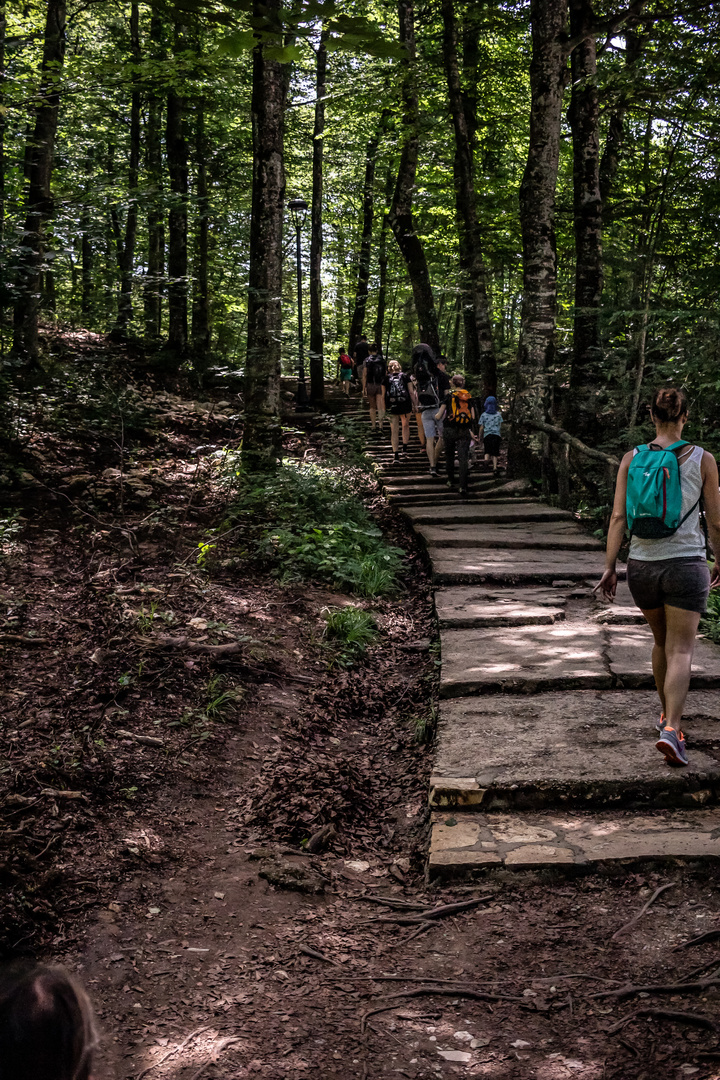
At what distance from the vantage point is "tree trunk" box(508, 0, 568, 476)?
10422 millimetres

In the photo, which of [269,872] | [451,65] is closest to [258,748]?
[269,872]

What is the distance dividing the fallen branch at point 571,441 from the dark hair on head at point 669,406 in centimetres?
450

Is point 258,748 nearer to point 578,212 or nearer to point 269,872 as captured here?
point 269,872

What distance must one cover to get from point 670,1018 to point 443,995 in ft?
2.66

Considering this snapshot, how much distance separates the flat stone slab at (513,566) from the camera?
26.0 ft

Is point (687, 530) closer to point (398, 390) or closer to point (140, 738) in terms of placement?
point (140, 738)

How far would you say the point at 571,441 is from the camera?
10125mm

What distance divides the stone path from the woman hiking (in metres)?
0.33

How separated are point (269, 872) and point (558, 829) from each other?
4.81 feet

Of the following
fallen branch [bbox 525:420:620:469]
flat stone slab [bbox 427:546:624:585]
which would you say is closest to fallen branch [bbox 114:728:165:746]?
flat stone slab [bbox 427:546:624:585]

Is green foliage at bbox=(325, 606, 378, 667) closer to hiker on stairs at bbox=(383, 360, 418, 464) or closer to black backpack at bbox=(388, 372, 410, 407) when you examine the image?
hiker on stairs at bbox=(383, 360, 418, 464)

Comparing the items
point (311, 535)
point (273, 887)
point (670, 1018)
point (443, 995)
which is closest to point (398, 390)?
point (311, 535)

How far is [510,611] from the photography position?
694cm

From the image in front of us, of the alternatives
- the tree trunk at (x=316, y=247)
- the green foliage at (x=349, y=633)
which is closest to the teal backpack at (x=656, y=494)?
the green foliage at (x=349, y=633)
